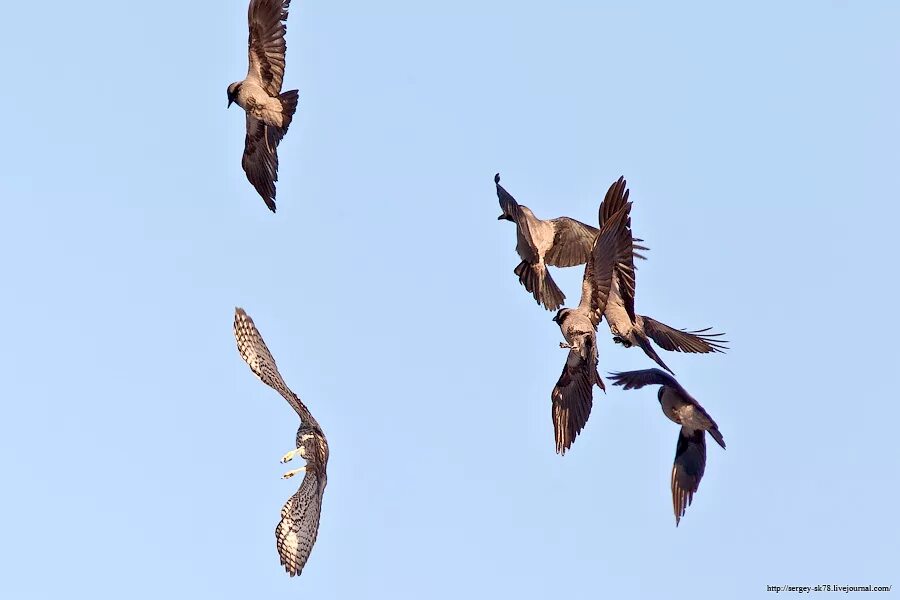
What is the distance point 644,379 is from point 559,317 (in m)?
1.46

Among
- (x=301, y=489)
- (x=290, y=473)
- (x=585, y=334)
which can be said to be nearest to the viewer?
(x=290, y=473)

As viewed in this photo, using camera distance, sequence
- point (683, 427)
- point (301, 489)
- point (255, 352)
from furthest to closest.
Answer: point (683, 427) < point (255, 352) < point (301, 489)

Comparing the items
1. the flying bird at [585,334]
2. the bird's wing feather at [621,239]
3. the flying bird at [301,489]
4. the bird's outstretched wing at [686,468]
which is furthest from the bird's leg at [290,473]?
the bird's outstretched wing at [686,468]

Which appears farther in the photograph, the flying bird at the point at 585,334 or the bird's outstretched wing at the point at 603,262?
the flying bird at the point at 585,334

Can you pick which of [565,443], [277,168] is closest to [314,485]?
[565,443]

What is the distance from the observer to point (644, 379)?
24.1 meters

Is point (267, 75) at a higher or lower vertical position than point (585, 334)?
higher

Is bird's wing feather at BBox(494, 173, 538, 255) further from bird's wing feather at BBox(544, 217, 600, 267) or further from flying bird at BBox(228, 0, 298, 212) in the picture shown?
flying bird at BBox(228, 0, 298, 212)

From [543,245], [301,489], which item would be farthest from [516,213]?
[301,489]

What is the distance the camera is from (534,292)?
27047mm

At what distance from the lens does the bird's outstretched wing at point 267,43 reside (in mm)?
26828

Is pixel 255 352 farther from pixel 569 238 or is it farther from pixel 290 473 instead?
pixel 569 238

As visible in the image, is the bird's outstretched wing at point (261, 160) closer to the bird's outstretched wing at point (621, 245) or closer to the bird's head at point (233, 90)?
the bird's head at point (233, 90)

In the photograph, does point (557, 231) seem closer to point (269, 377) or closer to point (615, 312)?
point (615, 312)
